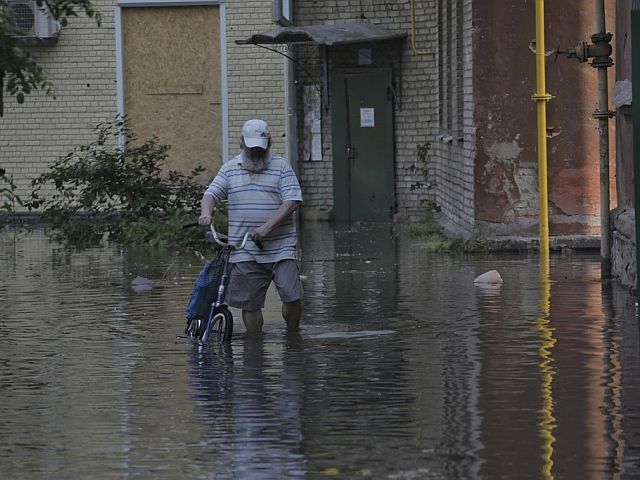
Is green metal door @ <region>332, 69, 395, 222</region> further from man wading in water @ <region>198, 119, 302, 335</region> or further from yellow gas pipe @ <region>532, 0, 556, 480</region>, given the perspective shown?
man wading in water @ <region>198, 119, 302, 335</region>

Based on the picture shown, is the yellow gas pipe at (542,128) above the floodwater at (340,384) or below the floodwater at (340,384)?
above

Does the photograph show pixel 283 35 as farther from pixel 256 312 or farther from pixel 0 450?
pixel 0 450

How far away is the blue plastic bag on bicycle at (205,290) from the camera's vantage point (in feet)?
36.2

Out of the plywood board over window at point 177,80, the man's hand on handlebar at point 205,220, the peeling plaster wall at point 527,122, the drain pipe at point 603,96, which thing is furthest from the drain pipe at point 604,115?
the plywood board over window at point 177,80

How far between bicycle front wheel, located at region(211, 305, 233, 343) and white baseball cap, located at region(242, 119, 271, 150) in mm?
1123

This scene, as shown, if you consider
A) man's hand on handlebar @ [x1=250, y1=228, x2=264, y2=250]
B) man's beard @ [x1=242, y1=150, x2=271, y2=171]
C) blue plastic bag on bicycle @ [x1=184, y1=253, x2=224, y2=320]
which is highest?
man's beard @ [x1=242, y1=150, x2=271, y2=171]

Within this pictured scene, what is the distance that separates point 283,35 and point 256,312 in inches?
492

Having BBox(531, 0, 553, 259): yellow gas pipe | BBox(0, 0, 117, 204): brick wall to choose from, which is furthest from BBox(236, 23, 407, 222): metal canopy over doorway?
BBox(531, 0, 553, 259): yellow gas pipe

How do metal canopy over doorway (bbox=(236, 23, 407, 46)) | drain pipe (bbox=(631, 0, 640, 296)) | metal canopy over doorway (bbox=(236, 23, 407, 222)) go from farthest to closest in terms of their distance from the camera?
metal canopy over doorway (bbox=(236, 23, 407, 222)) < metal canopy over doorway (bbox=(236, 23, 407, 46)) < drain pipe (bbox=(631, 0, 640, 296))

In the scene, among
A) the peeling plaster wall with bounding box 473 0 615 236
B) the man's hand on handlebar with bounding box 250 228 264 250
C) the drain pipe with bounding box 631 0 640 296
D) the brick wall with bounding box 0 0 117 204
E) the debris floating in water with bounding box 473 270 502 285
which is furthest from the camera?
the brick wall with bounding box 0 0 117 204

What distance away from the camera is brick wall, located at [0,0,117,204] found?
26.1 metres

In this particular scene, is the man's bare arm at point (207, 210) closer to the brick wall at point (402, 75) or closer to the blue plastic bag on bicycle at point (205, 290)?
the blue plastic bag on bicycle at point (205, 290)

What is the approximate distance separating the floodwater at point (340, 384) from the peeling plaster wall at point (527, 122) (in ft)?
7.99

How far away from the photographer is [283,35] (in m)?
23.4
